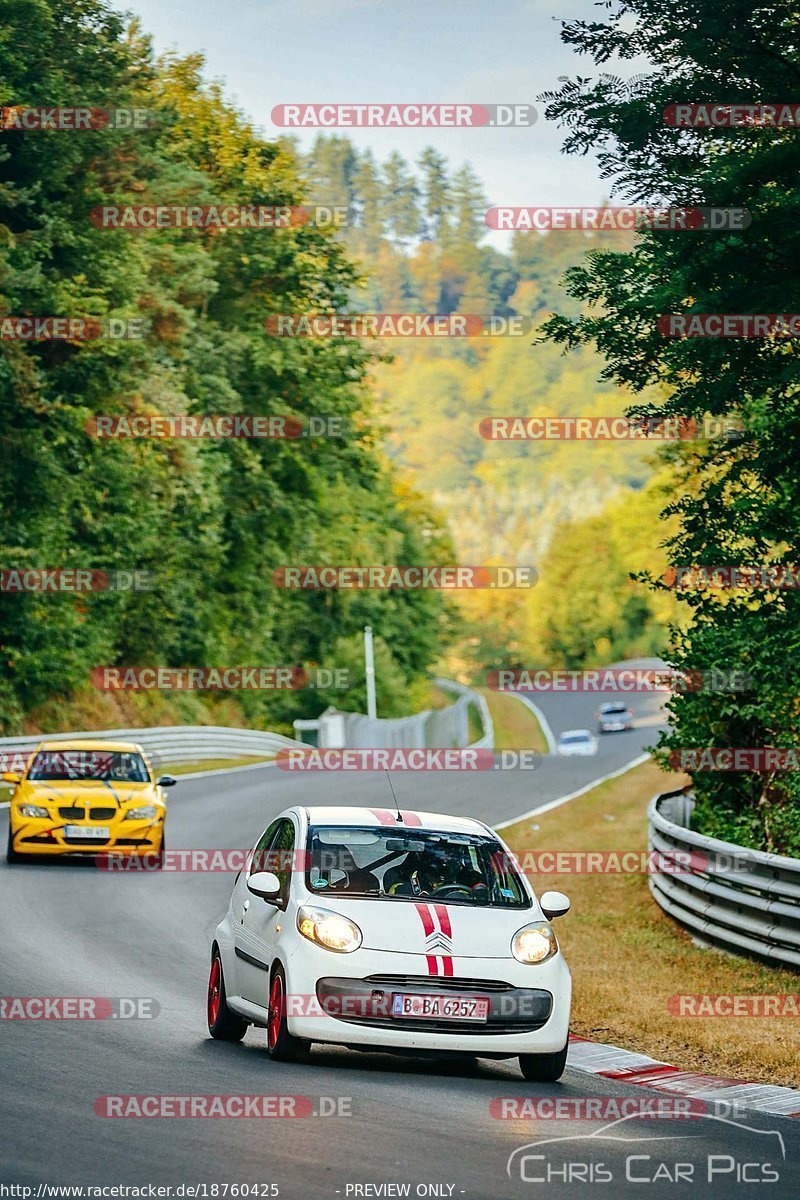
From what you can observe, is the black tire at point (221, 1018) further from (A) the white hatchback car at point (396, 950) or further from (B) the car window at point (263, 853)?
(B) the car window at point (263, 853)

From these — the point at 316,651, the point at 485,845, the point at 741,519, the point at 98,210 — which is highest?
the point at 98,210

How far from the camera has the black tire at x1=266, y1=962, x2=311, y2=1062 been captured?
9.67 metres

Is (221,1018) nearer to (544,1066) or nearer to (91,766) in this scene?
(544,1066)

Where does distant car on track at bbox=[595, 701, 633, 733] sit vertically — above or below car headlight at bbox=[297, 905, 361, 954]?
below

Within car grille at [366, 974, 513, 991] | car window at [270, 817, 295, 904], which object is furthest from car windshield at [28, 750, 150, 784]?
car grille at [366, 974, 513, 991]

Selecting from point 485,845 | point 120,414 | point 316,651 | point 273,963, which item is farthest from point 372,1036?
point 316,651

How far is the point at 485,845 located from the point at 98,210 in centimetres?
3760

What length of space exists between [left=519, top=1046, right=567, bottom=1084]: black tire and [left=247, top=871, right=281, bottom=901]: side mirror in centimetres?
172

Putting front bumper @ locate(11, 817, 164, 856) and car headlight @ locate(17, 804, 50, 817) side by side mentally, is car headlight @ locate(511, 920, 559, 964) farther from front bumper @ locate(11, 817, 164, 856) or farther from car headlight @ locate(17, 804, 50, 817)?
car headlight @ locate(17, 804, 50, 817)

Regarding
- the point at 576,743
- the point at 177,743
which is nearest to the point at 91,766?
the point at 177,743

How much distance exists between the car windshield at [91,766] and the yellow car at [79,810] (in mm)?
13

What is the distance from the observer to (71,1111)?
826cm

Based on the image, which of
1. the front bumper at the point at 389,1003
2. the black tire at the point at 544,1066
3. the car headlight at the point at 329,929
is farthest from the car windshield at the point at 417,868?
the black tire at the point at 544,1066

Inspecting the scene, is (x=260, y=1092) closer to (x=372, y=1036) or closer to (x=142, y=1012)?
(x=372, y=1036)
